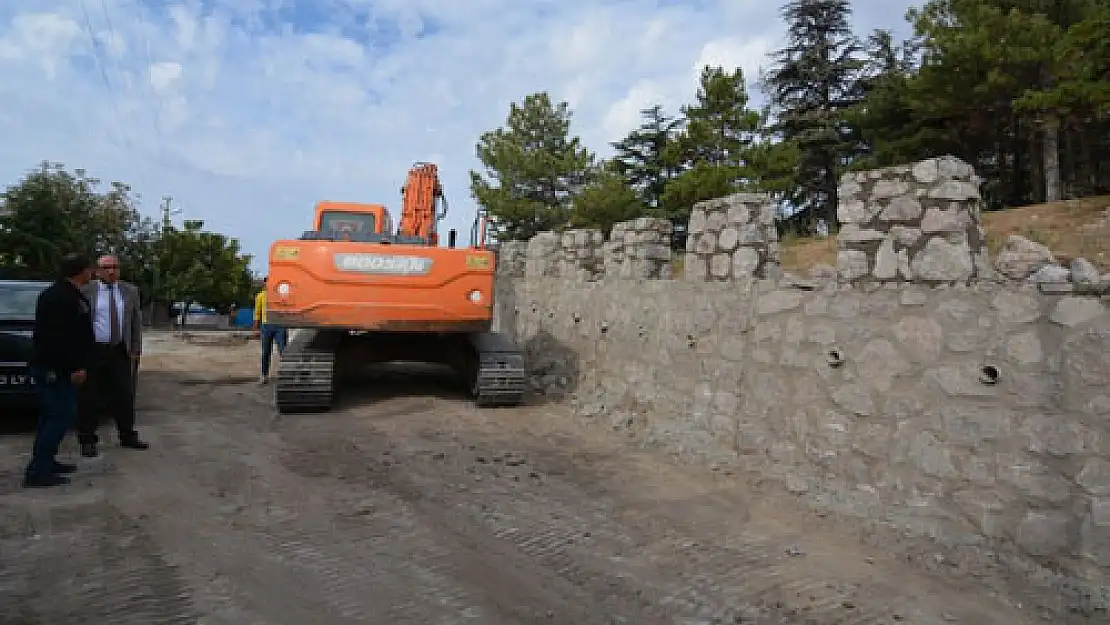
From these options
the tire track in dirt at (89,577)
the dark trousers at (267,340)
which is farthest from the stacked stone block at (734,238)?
the dark trousers at (267,340)

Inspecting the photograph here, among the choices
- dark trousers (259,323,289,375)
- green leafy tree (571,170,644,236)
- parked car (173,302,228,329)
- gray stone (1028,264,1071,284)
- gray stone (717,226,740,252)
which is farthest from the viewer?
parked car (173,302,228,329)

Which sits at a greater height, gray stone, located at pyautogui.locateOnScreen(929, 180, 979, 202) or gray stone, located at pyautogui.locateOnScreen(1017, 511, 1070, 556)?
gray stone, located at pyautogui.locateOnScreen(929, 180, 979, 202)

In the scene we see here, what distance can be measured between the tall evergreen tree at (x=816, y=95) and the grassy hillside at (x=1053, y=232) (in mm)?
13996

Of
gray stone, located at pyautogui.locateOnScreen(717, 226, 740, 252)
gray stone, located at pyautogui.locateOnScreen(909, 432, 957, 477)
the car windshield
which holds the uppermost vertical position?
gray stone, located at pyautogui.locateOnScreen(717, 226, 740, 252)

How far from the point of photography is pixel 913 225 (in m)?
3.75

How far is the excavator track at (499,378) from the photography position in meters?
7.17

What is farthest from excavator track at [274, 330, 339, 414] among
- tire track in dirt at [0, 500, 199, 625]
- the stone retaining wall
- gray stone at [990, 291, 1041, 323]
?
gray stone at [990, 291, 1041, 323]

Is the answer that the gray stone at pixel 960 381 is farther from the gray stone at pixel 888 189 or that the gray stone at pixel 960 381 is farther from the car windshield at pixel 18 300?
the car windshield at pixel 18 300

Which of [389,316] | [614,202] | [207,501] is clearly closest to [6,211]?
[614,202]

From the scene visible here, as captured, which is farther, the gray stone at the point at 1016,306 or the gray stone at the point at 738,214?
the gray stone at the point at 738,214

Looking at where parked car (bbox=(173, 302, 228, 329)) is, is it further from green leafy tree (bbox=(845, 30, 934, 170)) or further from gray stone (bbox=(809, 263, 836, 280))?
gray stone (bbox=(809, 263, 836, 280))

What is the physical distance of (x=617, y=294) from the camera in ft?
23.6

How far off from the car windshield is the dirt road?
1.23 metres

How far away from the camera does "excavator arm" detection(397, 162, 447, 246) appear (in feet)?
35.1
